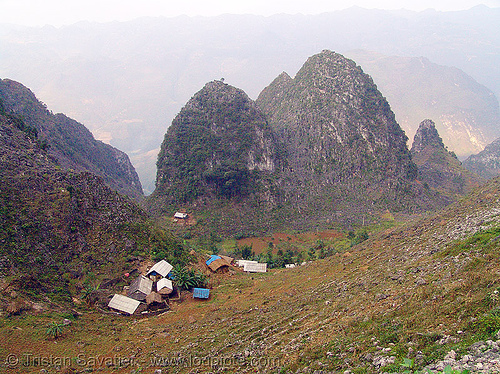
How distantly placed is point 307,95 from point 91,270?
8263 centimetres

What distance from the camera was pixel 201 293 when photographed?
3198 cm

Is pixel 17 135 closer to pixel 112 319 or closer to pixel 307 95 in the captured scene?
pixel 112 319

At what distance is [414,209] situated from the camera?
74188 millimetres

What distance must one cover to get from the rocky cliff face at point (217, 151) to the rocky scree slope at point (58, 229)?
3343 centimetres

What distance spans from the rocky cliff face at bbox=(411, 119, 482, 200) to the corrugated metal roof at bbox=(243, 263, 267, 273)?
212 ft

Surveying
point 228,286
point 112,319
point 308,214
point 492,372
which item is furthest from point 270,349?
point 308,214

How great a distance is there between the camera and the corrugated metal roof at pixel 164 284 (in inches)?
1242

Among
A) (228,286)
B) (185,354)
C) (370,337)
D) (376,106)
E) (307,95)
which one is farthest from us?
(307,95)

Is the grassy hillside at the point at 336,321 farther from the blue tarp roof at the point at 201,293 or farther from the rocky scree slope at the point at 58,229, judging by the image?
the rocky scree slope at the point at 58,229

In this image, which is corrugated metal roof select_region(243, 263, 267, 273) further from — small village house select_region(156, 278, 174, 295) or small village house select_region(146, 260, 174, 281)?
small village house select_region(156, 278, 174, 295)

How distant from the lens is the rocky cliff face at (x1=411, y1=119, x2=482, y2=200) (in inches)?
3679

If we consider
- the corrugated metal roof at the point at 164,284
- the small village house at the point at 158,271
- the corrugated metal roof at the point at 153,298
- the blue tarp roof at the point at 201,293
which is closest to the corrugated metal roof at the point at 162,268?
the small village house at the point at 158,271

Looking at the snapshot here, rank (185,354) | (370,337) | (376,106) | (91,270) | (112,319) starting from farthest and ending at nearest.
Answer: (376,106), (91,270), (112,319), (185,354), (370,337)

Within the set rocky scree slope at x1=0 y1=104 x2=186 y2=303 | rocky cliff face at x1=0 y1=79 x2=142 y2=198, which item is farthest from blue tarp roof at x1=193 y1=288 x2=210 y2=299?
rocky cliff face at x1=0 y1=79 x2=142 y2=198
